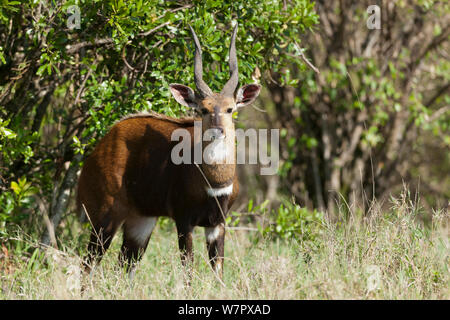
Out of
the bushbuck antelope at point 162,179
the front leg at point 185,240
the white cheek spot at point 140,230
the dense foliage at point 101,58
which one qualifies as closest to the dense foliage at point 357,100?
the dense foliage at point 101,58

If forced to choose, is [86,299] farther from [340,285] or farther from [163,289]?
[340,285]

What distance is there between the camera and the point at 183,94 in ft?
18.2

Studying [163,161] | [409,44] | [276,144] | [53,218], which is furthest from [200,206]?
[409,44]

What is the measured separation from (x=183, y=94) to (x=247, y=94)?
1.75 feet

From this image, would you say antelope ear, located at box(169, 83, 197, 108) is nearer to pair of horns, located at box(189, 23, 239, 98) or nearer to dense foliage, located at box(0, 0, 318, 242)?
Answer: pair of horns, located at box(189, 23, 239, 98)

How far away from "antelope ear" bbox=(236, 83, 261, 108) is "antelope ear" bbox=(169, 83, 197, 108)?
36 centimetres

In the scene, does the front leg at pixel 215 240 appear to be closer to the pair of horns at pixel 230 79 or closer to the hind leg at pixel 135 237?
the hind leg at pixel 135 237

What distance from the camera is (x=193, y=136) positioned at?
555 cm

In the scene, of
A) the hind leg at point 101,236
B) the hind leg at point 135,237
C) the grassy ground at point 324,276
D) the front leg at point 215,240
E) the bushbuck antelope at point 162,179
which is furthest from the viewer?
the hind leg at point 135,237

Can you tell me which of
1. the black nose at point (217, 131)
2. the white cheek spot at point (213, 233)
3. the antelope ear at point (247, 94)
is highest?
the antelope ear at point (247, 94)

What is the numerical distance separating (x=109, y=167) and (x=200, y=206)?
2.99 ft

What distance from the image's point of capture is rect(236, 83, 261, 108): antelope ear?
217 inches

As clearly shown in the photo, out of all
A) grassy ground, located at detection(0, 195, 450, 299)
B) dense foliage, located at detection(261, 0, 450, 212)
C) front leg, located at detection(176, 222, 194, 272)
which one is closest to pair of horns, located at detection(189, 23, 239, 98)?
front leg, located at detection(176, 222, 194, 272)

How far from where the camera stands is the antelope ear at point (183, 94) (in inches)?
215
